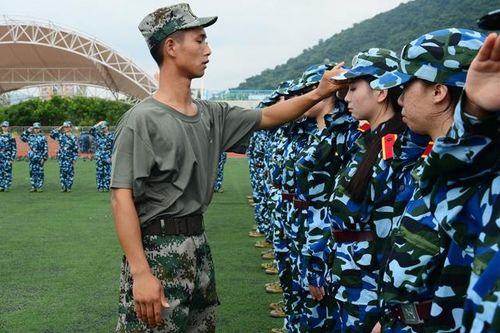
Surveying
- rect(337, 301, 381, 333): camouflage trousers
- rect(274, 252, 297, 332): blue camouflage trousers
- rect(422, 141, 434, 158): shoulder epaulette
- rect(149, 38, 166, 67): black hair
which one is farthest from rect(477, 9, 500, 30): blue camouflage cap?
rect(274, 252, 297, 332): blue camouflage trousers

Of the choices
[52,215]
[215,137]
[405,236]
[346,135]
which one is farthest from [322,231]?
[52,215]

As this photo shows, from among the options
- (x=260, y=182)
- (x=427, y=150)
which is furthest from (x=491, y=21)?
(x=260, y=182)

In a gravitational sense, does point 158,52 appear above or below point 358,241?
above

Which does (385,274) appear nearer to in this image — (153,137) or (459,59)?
(459,59)

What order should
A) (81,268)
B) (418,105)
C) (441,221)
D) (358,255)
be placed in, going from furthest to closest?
(81,268) → (358,255) → (418,105) → (441,221)

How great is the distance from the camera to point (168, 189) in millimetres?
2646

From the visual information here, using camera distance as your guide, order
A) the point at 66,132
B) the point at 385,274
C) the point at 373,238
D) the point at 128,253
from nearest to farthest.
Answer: the point at 385,274
the point at 128,253
the point at 373,238
the point at 66,132

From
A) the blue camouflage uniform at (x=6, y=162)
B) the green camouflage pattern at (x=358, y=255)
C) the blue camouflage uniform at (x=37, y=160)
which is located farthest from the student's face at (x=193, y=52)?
A: the blue camouflage uniform at (x=6, y=162)

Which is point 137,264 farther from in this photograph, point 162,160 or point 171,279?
point 162,160

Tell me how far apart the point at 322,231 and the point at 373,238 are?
845 mm

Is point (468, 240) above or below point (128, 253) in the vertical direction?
above

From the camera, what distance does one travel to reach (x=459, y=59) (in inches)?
78.3

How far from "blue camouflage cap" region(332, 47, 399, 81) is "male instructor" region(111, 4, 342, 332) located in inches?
25.6

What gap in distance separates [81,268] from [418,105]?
5823 millimetres
